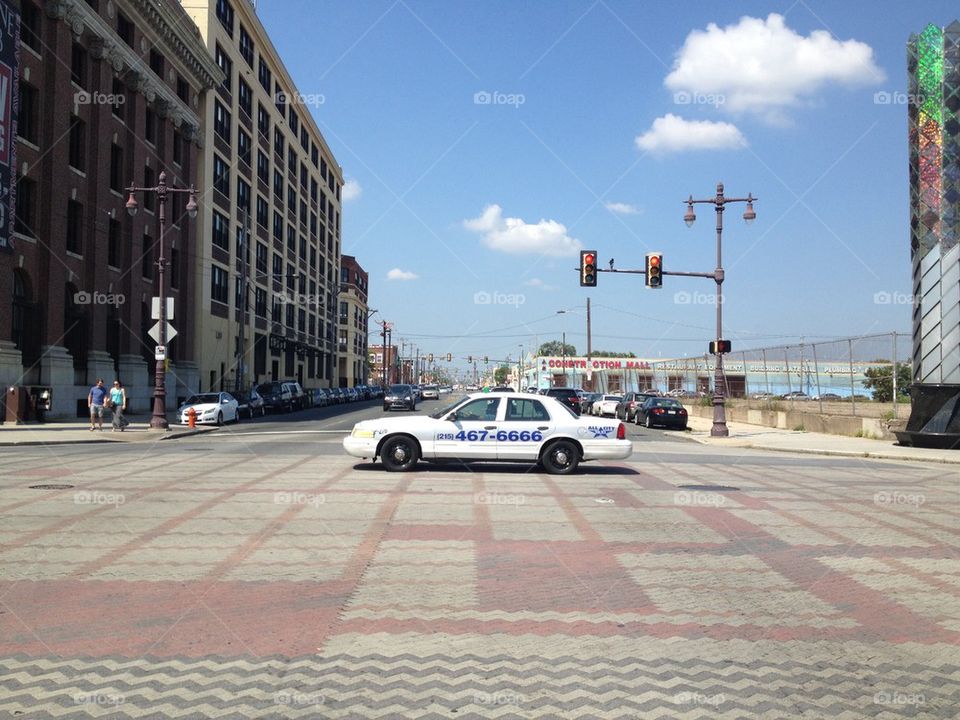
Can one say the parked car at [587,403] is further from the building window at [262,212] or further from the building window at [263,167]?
the building window at [263,167]

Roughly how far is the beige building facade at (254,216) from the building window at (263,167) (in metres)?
0.08

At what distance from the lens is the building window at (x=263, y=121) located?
215ft

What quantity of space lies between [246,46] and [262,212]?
40.9 feet

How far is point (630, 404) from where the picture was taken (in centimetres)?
4381

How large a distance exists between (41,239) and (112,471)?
2138 cm

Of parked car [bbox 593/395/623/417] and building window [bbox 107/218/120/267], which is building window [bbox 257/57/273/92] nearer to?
building window [bbox 107/218/120/267]

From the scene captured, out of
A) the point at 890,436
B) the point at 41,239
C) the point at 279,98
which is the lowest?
the point at 890,436

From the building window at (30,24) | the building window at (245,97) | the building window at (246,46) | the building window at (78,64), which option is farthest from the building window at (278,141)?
the building window at (30,24)

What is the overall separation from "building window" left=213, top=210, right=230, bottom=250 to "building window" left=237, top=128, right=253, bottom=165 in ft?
19.1

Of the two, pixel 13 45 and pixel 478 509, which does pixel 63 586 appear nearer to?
pixel 478 509

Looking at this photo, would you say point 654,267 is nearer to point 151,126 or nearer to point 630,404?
point 630,404

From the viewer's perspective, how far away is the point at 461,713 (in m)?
4.56

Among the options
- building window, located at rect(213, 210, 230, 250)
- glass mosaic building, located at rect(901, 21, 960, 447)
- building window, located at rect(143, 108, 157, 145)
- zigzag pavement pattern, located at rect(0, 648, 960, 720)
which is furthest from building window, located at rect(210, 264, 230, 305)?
zigzag pavement pattern, located at rect(0, 648, 960, 720)

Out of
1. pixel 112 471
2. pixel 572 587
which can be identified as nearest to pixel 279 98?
pixel 112 471
